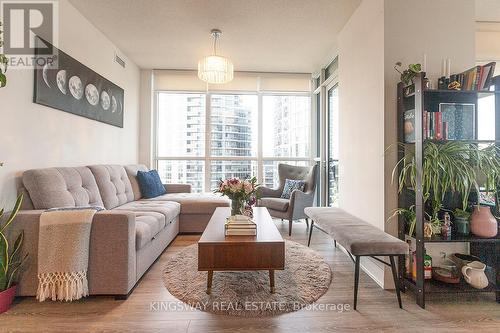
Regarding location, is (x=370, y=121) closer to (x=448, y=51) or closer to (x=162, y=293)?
(x=448, y=51)

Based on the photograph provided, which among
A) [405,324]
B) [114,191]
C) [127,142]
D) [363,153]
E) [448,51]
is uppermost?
[448,51]

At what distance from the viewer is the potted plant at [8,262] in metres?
1.73

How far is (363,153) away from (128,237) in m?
2.32

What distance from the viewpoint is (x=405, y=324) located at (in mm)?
1718

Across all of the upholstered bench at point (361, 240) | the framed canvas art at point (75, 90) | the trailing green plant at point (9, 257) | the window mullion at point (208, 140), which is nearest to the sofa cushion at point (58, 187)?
the trailing green plant at point (9, 257)

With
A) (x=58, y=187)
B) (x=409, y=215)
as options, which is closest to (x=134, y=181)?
(x=58, y=187)

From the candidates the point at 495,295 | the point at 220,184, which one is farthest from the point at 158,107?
the point at 495,295

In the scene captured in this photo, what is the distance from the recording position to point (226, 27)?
3.31 m

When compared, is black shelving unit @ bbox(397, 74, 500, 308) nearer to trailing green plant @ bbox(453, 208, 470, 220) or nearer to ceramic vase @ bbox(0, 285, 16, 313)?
trailing green plant @ bbox(453, 208, 470, 220)

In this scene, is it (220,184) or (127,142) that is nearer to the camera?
(220,184)

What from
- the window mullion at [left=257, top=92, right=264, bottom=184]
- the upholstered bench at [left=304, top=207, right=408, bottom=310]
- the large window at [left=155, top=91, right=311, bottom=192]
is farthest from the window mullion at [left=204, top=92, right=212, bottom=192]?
the upholstered bench at [left=304, top=207, right=408, bottom=310]

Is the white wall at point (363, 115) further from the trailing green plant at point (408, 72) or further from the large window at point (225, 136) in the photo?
the large window at point (225, 136)

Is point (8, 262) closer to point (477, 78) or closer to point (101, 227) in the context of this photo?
point (101, 227)

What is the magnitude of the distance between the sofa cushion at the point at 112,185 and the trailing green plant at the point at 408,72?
3261mm
